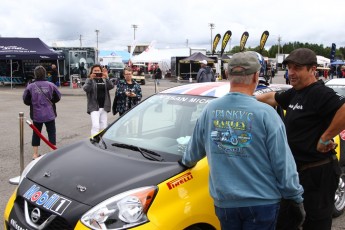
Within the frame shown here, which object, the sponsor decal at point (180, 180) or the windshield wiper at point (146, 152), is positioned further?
the windshield wiper at point (146, 152)

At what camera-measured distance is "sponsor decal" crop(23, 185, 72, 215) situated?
2.59 metres

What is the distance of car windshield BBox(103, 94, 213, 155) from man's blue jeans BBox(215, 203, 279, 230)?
3.60 feet

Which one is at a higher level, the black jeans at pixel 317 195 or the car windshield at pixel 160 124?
the car windshield at pixel 160 124

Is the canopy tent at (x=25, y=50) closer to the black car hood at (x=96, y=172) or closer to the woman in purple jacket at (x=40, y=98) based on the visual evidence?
the woman in purple jacket at (x=40, y=98)

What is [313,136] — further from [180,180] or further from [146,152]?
[146,152]

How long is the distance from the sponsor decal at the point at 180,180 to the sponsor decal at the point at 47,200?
695 mm

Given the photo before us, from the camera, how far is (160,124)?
151 inches

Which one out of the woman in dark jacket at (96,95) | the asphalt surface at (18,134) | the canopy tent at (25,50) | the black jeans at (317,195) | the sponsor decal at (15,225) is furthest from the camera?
the canopy tent at (25,50)

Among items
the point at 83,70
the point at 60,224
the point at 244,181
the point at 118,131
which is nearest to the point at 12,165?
the point at 118,131

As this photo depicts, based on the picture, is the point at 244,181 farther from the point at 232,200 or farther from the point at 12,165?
the point at 12,165

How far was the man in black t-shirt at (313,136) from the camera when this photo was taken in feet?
9.09

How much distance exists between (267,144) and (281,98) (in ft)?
4.21

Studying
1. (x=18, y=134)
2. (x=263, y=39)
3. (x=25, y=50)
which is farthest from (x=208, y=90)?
(x=263, y=39)

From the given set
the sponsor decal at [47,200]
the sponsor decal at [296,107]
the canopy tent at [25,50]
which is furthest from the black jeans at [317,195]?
the canopy tent at [25,50]
